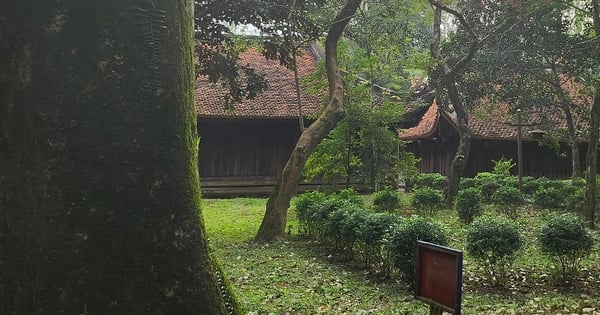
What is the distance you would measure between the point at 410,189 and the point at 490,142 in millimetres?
5472

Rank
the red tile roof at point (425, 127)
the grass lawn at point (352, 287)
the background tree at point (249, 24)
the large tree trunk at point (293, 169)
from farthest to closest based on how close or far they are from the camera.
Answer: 1. the red tile roof at point (425, 127)
2. the background tree at point (249, 24)
3. the large tree trunk at point (293, 169)
4. the grass lawn at point (352, 287)

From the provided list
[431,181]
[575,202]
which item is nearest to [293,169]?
[575,202]

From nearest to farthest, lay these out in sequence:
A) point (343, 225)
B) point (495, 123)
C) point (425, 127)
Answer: point (343, 225) < point (495, 123) < point (425, 127)

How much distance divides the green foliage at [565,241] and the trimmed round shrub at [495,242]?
44 centimetres

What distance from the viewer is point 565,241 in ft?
21.1

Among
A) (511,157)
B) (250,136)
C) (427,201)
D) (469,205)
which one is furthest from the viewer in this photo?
(511,157)

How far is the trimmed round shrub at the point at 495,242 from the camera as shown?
6332 millimetres

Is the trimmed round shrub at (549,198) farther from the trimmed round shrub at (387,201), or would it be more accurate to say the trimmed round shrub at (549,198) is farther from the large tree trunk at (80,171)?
the large tree trunk at (80,171)

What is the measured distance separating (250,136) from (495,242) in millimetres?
15180

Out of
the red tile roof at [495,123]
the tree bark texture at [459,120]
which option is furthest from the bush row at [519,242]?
the red tile roof at [495,123]

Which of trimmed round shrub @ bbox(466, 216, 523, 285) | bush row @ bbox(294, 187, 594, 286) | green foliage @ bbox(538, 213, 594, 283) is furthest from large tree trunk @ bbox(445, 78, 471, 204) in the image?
trimmed round shrub @ bbox(466, 216, 523, 285)

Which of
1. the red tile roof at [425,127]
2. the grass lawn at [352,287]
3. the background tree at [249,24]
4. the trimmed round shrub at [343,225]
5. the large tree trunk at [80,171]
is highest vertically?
the background tree at [249,24]

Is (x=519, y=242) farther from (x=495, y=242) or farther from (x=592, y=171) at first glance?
(x=592, y=171)

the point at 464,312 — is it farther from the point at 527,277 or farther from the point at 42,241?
the point at 42,241
